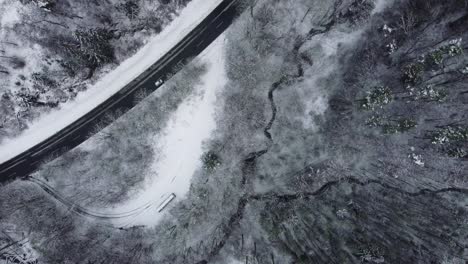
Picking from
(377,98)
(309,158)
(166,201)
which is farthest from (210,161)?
(377,98)

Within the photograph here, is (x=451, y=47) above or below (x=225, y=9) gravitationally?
below

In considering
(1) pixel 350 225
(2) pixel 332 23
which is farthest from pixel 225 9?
(1) pixel 350 225

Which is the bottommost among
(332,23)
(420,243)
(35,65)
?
(420,243)

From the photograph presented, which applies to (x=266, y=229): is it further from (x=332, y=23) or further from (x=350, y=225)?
(x=332, y=23)

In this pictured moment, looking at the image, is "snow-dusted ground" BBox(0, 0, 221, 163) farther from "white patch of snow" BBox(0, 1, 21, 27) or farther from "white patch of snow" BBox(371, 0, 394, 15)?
"white patch of snow" BBox(371, 0, 394, 15)

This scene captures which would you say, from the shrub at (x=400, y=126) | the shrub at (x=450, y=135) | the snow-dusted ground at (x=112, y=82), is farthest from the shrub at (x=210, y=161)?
→ the shrub at (x=450, y=135)

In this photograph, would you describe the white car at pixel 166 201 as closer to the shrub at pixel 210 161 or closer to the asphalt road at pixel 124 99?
the shrub at pixel 210 161

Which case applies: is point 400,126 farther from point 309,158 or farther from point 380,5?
point 380,5
